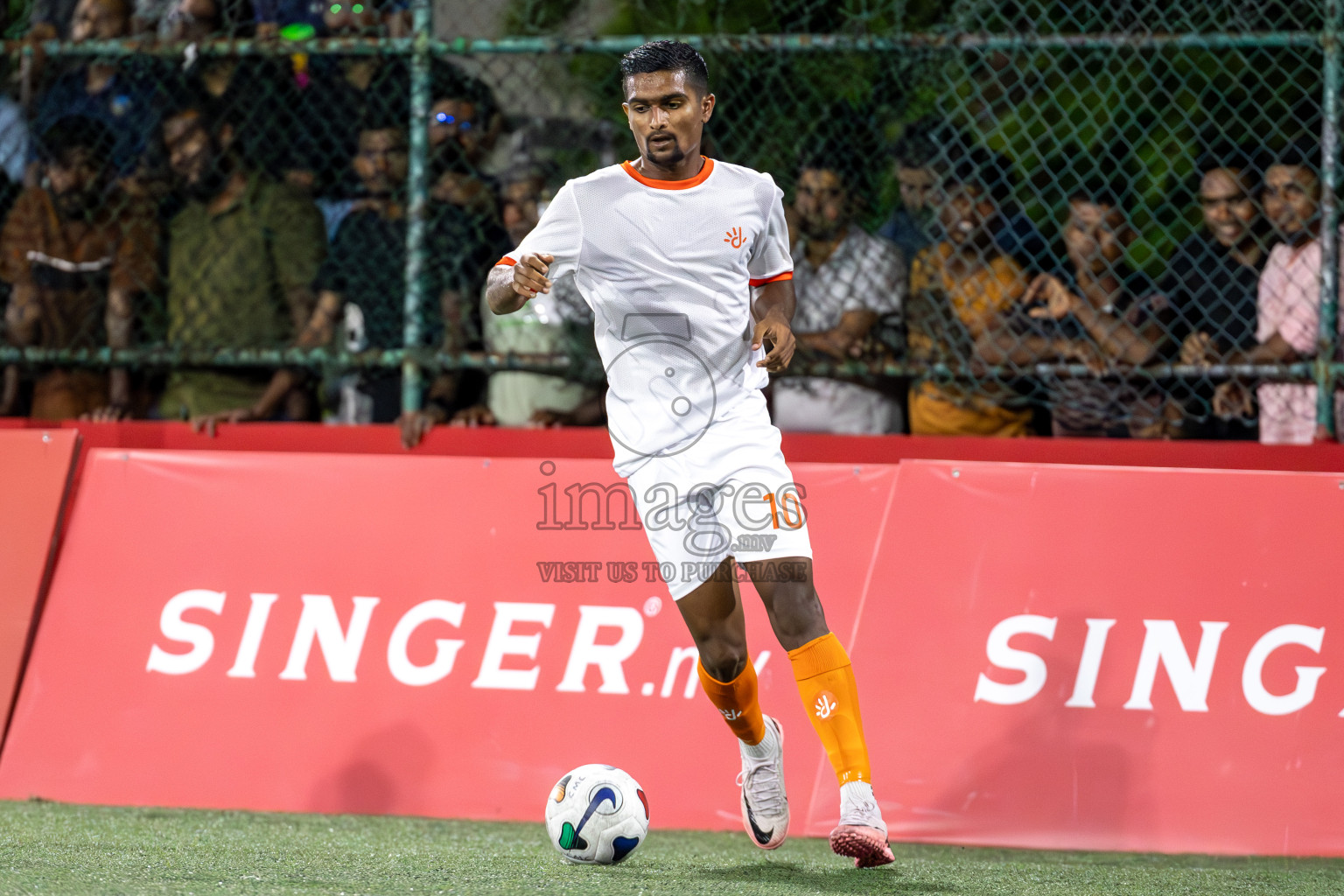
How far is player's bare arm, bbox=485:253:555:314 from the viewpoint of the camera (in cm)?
374

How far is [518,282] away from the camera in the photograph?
147 inches

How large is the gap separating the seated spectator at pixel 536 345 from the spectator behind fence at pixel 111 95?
1.66 metres

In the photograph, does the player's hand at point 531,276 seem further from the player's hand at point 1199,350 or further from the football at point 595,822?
the player's hand at point 1199,350

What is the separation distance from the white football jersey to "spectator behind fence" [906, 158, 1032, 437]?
1735 mm

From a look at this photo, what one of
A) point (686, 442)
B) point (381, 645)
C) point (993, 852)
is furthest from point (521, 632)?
point (993, 852)

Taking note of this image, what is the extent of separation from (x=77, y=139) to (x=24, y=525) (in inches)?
74.8

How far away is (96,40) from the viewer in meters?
Answer: 5.96

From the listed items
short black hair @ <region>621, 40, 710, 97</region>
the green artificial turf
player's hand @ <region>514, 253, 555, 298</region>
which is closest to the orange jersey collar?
short black hair @ <region>621, 40, 710, 97</region>

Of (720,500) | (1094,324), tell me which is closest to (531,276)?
(720,500)

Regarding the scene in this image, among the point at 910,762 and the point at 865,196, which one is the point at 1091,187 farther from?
the point at 910,762

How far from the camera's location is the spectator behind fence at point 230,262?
613 cm

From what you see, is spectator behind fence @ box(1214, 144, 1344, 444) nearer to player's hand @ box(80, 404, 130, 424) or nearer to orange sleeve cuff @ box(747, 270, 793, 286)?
orange sleeve cuff @ box(747, 270, 793, 286)

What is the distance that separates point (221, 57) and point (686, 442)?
10.6ft

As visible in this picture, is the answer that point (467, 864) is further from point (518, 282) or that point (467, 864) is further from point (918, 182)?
point (918, 182)
